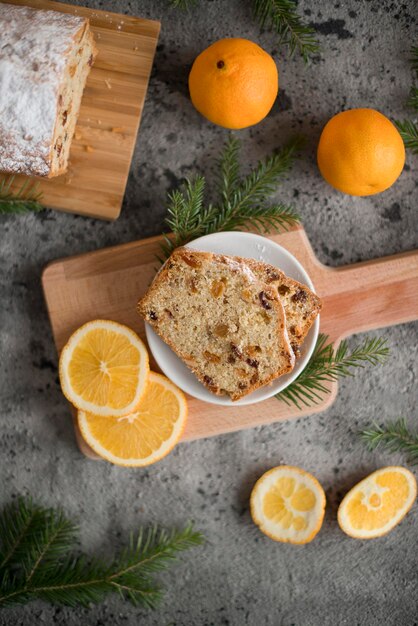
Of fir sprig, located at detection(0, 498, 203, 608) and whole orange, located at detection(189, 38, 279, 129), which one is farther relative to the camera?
fir sprig, located at detection(0, 498, 203, 608)

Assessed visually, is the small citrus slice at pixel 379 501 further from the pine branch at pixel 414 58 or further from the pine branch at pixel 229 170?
the pine branch at pixel 414 58

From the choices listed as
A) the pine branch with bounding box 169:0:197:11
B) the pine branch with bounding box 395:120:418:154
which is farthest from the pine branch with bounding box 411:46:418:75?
the pine branch with bounding box 169:0:197:11

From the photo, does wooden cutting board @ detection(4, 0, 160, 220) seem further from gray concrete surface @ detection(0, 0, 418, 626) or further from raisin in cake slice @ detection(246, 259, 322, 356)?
raisin in cake slice @ detection(246, 259, 322, 356)

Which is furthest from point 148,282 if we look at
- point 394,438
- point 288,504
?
point 394,438

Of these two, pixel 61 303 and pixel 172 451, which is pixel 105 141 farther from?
pixel 172 451

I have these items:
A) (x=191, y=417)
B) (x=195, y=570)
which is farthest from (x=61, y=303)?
(x=195, y=570)
